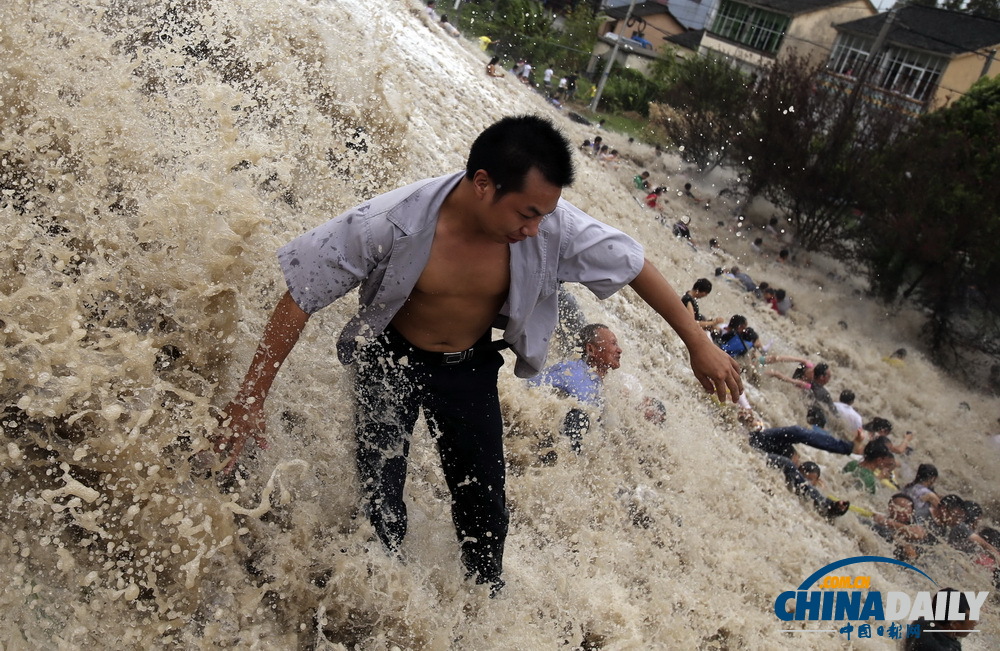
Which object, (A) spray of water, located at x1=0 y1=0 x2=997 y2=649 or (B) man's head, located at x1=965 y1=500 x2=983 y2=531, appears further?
(B) man's head, located at x1=965 y1=500 x2=983 y2=531

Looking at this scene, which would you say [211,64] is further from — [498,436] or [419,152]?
[498,436]

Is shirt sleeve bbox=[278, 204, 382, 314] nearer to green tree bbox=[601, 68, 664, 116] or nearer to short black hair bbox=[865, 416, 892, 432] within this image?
short black hair bbox=[865, 416, 892, 432]

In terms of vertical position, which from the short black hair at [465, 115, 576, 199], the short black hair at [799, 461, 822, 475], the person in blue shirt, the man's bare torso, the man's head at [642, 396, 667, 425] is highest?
the short black hair at [465, 115, 576, 199]

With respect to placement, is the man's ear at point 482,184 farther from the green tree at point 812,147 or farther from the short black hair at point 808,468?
the green tree at point 812,147

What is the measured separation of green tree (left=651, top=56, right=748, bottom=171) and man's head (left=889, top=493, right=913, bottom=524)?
1532cm

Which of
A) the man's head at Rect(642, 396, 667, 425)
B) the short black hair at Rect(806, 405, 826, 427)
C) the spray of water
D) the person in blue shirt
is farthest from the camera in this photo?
the person in blue shirt

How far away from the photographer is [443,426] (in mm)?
2449

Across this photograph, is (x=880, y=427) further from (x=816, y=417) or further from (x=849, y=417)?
(x=816, y=417)

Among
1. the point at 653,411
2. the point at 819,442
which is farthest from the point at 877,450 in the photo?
the point at 653,411

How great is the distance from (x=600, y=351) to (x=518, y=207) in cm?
284

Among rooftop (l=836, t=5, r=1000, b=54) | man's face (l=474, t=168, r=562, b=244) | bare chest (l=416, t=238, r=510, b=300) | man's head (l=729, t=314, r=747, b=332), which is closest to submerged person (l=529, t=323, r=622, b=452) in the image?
bare chest (l=416, t=238, r=510, b=300)

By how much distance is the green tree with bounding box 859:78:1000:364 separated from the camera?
45.5 feet

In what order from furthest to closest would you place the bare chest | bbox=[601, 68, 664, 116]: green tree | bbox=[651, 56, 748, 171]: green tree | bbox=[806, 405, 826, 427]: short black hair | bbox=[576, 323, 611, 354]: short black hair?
bbox=[601, 68, 664, 116]: green tree
bbox=[651, 56, 748, 171]: green tree
bbox=[806, 405, 826, 427]: short black hair
bbox=[576, 323, 611, 354]: short black hair
the bare chest

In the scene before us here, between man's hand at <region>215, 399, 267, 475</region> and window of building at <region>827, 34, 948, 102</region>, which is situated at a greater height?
window of building at <region>827, 34, 948, 102</region>
